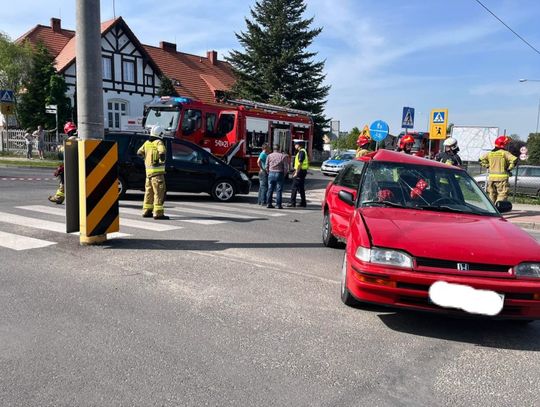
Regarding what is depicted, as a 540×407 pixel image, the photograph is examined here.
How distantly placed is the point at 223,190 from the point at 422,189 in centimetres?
842

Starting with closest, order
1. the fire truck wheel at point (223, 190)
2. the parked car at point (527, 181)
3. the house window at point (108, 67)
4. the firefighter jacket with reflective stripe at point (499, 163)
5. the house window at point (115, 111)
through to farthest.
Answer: the firefighter jacket with reflective stripe at point (499, 163) → the fire truck wheel at point (223, 190) → the parked car at point (527, 181) → the house window at point (108, 67) → the house window at point (115, 111)

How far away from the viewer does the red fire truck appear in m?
16.5

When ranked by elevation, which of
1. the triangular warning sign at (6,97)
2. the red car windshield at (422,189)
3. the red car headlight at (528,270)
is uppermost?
the triangular warning sign at (6,97)

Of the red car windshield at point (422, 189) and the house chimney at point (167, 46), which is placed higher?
the house chimney at point (167, 46)

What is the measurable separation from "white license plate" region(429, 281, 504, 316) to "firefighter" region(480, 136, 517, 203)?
803 cm

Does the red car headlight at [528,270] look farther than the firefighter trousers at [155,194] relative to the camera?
No

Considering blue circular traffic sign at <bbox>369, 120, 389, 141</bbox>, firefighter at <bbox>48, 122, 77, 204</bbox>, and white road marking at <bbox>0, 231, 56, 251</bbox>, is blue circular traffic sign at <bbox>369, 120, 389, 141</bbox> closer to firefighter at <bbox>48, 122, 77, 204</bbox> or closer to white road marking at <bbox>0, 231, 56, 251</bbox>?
firefighter at <bbox>48, 122, 77, 204</bbox>

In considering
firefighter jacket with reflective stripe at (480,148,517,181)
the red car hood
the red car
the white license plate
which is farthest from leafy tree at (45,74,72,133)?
the white license plate

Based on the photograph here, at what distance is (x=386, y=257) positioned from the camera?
3.80m

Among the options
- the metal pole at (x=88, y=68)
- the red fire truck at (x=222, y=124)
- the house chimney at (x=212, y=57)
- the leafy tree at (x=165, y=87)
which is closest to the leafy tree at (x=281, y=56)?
the leafy tree at (x=165, y=87)

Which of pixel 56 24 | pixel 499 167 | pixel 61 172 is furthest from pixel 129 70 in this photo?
pixel 499 167

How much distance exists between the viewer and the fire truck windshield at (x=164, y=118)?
1639 centimetres

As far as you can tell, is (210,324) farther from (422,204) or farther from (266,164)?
(266,164)

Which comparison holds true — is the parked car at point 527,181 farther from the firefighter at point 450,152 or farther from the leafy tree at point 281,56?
the leafy tree at point 281,56
